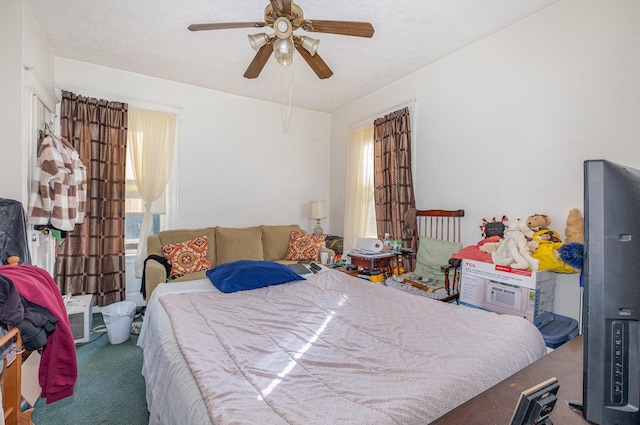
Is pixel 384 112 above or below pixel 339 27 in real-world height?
above

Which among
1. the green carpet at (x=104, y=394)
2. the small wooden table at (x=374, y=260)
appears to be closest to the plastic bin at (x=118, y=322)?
the green carpet at (x=104, y=394)

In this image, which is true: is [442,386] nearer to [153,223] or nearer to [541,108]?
[541,108]

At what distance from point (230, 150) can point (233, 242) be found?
1.35 metres

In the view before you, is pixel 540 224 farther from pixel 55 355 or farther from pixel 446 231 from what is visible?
pixel 55 355

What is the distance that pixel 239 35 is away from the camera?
2758mm

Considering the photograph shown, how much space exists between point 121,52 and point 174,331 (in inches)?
119

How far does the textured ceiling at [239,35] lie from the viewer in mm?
2357

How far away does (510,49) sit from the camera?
2.62m

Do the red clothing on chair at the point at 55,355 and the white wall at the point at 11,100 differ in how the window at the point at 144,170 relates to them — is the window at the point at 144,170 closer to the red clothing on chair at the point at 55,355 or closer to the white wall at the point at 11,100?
the white wall at the point at 11,100

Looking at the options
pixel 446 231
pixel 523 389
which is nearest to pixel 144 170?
pixel 446 231

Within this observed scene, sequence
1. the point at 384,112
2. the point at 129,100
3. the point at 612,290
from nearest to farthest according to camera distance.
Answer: the point at 612,290
the point at 129,100
the point at 384,112

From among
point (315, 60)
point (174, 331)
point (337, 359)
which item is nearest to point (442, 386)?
point (337, 359)

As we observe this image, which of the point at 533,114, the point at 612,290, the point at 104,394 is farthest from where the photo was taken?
the point at 533,114

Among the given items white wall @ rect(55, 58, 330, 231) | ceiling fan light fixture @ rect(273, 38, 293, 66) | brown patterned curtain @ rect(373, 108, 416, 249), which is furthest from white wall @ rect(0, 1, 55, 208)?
brown patterned curtain @ rect(373, 108, 416, 249)
